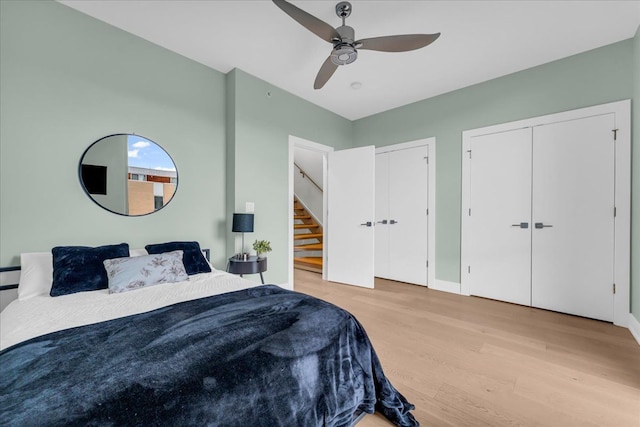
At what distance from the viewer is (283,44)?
265 cm

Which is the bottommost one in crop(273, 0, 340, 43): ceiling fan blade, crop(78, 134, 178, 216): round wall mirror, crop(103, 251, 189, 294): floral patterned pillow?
crop(103, 251, 189, 294): floral patterned pillow

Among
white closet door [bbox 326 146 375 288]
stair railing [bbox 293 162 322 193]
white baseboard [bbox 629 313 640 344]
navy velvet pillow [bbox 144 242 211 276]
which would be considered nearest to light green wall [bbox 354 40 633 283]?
white closet door [bbox 326 146 375 288]

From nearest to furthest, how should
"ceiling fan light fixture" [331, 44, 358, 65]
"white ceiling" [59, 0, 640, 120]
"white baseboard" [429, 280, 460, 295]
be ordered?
"ceiling fan light fixture" [331, 44, 358, 65] → "white ceiling" [59, 0, 640, 120] → "white baseboard" [429, 280, 460, 295]

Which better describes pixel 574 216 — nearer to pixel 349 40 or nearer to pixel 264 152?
pixel 349 40

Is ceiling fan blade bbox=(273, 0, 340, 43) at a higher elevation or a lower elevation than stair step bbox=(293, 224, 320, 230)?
higher

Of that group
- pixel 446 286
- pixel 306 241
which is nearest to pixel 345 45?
pixel 446 286

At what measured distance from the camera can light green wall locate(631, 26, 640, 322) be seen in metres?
2.35

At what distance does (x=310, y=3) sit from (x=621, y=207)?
347cm

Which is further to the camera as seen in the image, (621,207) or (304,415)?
(621,207)

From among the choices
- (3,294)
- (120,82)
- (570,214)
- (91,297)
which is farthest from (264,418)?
(570,214)

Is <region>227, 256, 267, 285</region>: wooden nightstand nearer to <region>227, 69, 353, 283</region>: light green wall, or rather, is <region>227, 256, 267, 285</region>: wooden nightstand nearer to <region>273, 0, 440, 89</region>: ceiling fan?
<region>227, 69, 353, 283</region>: light green wall

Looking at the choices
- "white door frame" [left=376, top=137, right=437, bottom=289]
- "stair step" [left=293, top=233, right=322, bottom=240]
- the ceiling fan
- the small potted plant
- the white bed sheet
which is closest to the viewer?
the white bed sheet

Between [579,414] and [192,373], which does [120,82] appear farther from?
[579,414]

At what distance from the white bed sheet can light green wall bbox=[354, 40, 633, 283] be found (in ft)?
9.73
